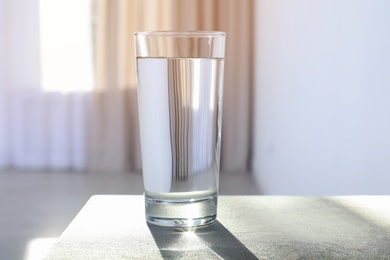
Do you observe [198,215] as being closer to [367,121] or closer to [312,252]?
[312,252]

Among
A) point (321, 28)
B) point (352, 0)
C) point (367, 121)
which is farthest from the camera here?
point (321, 28)

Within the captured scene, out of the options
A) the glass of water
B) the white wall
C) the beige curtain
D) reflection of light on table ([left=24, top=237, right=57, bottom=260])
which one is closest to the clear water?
the glass of water

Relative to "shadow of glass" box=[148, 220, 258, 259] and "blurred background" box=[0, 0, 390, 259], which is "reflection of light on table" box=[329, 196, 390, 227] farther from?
"blurred background" box=[0, 0, 390, 259]

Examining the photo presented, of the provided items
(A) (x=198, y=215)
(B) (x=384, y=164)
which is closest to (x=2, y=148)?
(B) (x=384, y=164)

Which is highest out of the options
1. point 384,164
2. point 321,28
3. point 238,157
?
point 321,28

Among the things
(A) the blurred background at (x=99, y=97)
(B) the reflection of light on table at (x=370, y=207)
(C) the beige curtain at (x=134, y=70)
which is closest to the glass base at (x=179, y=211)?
(B) the reflection of light on table at (x=370, y=207)

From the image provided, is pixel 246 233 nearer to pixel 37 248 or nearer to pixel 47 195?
pixel 37 248
